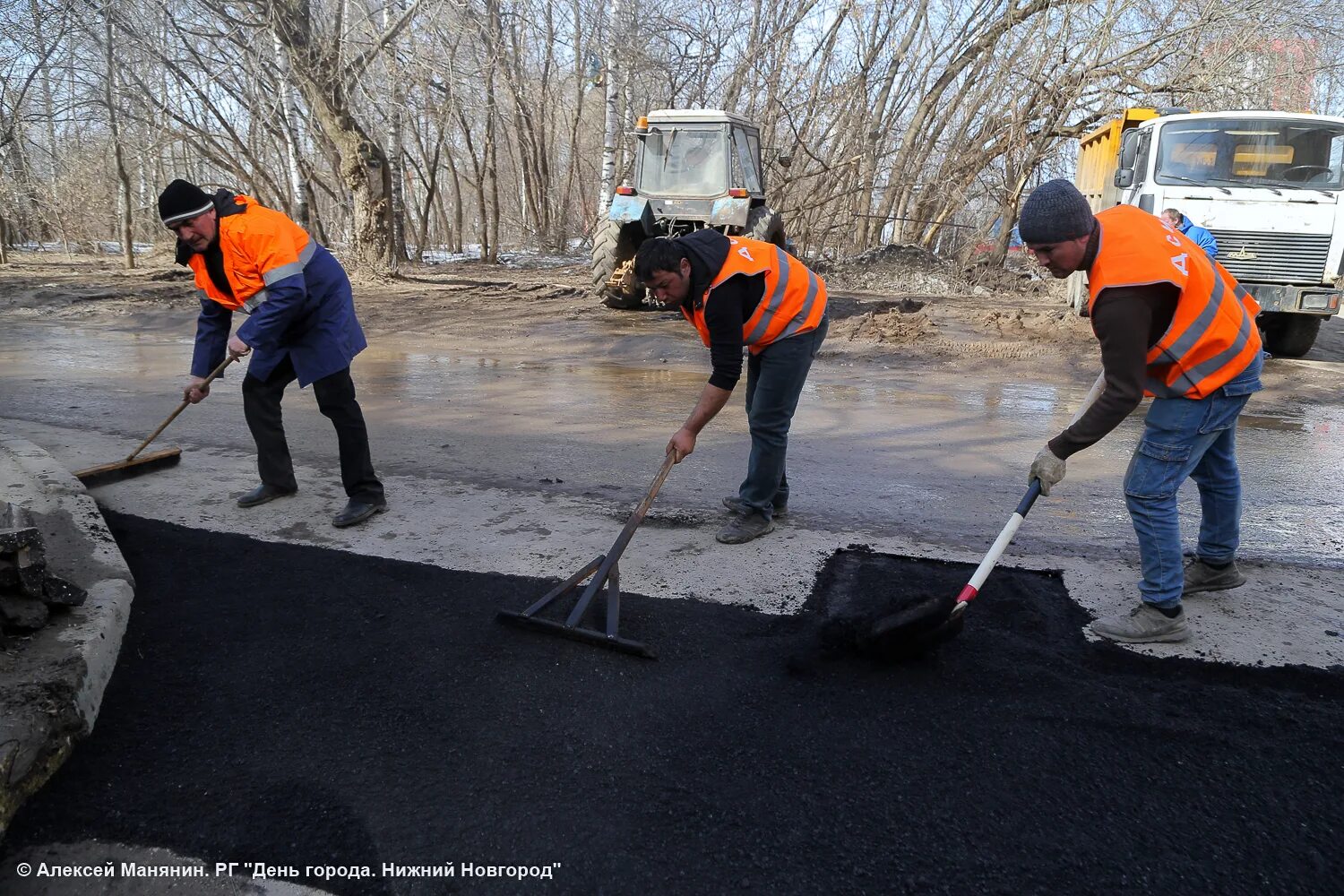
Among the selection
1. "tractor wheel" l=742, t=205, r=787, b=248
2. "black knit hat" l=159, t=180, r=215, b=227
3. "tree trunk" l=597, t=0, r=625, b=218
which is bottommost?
"black knit hat" l=159, t=180, r=215, b=227

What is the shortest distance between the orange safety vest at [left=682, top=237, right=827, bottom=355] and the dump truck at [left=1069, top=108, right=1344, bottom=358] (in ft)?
22.0

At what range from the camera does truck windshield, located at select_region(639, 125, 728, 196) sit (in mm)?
11469

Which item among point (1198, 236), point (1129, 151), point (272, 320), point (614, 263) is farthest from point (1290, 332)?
point (272, 320)

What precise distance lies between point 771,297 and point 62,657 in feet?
8.73

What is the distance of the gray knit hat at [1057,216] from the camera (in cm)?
257

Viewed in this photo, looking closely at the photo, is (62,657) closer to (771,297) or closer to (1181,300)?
(771,297)

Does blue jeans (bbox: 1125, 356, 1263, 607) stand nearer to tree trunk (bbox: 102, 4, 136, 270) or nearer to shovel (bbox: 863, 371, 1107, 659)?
shovel (bbox: 863, 371, 1107, 659)

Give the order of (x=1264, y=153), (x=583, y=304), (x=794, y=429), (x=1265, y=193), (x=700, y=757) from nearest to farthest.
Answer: (x=700, y=757), (x=794, y=429), (x=1265, y=193), (x=1264, y=153), (x=583, y=304)

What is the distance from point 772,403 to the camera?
3846mm

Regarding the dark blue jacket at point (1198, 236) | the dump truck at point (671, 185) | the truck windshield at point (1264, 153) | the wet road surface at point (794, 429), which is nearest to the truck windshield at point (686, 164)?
the dump truck at point (671, 185)

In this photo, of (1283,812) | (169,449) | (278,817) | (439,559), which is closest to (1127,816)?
(1283,812)

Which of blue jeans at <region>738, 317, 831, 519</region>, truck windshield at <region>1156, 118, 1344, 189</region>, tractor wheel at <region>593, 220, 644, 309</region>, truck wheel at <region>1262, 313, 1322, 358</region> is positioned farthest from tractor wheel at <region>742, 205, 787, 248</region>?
blue jeans at <region>738, 317, 831, 519</region>

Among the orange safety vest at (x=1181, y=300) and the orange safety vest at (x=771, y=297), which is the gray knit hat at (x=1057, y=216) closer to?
the orange safety vest at (x=1181, y=300)

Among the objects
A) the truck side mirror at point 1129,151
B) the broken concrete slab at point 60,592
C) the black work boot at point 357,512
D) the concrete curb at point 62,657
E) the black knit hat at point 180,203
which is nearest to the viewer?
the concrete curb at point 62,657
